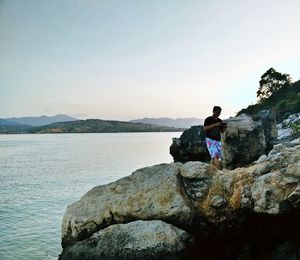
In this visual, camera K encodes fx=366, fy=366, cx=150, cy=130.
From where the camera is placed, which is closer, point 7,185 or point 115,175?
point 7,185

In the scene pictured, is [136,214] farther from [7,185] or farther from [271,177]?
[7,185]

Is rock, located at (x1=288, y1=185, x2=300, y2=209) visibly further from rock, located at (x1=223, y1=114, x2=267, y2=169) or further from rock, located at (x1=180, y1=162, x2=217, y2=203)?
rock, located at (x1=223, y1=114, x2=267, y2=169)

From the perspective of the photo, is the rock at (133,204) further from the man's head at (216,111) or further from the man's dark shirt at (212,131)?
the man's head at (216,111)

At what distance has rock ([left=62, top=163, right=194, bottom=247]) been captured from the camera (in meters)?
12.1

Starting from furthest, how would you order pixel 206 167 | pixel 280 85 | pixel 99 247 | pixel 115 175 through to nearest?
pixel 280 85
pixel 115 175
pixel 206 167
pixel 99 247

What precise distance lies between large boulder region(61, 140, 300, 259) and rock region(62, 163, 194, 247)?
3 cm

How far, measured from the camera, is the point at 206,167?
13.1m

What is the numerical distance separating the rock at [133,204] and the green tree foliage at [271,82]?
105 meters

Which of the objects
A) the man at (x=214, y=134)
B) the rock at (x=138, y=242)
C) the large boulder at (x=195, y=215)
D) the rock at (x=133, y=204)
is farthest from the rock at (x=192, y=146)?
the rock at (x=138, y=242)

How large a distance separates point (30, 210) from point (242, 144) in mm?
16120

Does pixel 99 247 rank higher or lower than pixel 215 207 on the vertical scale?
lower

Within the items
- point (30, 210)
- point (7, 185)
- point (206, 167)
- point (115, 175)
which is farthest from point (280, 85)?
point (206, 167)

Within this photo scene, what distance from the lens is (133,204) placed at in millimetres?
12633

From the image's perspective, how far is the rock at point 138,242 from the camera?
11.2 meters
